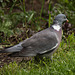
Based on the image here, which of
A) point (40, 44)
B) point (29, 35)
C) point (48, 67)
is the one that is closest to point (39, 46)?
point (40, 44)

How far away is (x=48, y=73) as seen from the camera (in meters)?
3.38

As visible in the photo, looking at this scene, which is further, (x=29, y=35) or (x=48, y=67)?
(x=29, y=35)

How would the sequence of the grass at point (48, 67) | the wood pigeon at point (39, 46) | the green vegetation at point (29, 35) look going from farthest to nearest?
1. the wood pigeon at point (39, 46)
2. the green vegetation at point (29, 35)
3. the grass at point (48, 67)

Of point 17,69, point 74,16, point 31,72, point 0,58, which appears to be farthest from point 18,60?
point 74,16

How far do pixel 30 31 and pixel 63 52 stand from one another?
1172 mm

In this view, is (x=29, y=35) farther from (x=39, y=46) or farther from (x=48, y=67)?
(x=48, y=67)

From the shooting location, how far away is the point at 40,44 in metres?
3.95

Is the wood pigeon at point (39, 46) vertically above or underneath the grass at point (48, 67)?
above

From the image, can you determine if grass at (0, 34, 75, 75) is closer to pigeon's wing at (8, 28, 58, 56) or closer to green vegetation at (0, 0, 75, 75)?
green vegetation at (0, 0, 75, 75)

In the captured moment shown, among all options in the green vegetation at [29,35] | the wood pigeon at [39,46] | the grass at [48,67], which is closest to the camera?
the grass at [48,67]

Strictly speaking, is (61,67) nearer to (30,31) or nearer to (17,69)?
(17,69)

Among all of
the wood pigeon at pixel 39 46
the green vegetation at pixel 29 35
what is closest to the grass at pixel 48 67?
the green vegetation at pixel 29 35

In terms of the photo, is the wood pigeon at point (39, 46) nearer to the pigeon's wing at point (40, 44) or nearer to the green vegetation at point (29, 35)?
the pigeon's wing at point (40, 44)

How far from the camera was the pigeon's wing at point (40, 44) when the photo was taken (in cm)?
385
